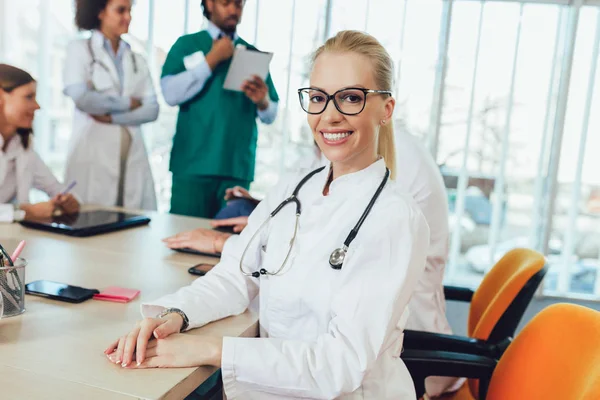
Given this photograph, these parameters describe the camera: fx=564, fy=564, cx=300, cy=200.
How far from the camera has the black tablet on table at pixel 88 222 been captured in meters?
1.75

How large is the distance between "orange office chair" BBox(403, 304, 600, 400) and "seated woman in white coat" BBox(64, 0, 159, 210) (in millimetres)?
2147

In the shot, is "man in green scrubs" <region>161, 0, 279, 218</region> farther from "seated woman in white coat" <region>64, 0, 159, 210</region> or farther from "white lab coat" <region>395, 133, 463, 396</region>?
"white lab coat" <region>395, 133, 463, 396</region>

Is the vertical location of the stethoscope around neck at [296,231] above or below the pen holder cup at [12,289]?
above

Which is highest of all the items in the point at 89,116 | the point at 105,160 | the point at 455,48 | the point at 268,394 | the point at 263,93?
the point at 455,48

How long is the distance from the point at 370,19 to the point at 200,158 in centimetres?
135

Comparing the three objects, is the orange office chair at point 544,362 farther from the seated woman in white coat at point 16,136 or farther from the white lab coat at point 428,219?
the seated woman in white coat at point 16,136

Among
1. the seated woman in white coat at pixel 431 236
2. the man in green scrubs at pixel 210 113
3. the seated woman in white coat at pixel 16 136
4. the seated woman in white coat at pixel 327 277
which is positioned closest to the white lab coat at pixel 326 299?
the seated woman in white coat at pixel 327 277

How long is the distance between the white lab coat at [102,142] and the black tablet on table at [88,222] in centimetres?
92

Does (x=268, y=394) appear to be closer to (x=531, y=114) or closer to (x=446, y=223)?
(x=446, y=223)

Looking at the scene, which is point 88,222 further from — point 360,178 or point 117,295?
point 360,178

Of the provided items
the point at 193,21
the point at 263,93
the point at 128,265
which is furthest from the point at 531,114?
the point at 128,265

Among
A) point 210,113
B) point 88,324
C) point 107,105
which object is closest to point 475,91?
point 210,113

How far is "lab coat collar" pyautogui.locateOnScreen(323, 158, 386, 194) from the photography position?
1.18 m

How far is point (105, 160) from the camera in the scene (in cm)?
296
